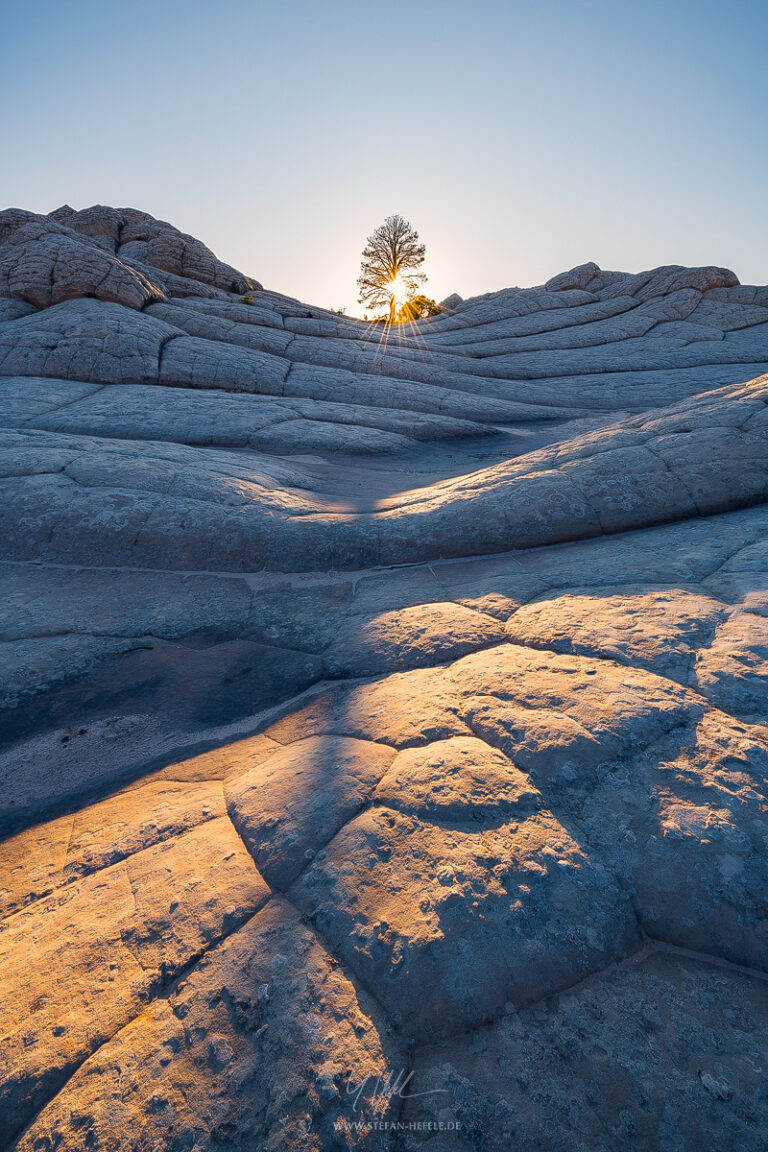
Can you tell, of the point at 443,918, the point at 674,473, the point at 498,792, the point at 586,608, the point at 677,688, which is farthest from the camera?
the point at 674,473

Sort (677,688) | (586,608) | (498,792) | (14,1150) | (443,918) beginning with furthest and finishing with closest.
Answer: (586,608) → (677,688) → (498,792) → (443,918) → (14,1150)


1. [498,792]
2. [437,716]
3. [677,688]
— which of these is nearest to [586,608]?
[677,688]

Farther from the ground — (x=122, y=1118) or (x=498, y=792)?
(x=498, y=792)

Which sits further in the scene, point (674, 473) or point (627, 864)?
point (674, 473)

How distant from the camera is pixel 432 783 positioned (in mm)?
1371

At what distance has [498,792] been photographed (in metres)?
1.31

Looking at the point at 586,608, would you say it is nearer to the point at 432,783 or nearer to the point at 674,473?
the point at 432,783

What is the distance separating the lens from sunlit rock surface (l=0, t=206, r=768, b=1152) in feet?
2.79

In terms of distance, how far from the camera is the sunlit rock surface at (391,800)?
0.85 meters

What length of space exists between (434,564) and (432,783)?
6.74 feet

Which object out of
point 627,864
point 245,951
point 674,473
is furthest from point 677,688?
point 674,473

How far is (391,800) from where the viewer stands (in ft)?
4.43

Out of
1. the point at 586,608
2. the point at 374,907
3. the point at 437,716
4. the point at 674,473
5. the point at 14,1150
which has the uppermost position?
the point at 674,473

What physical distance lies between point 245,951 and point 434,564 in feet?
8.19
